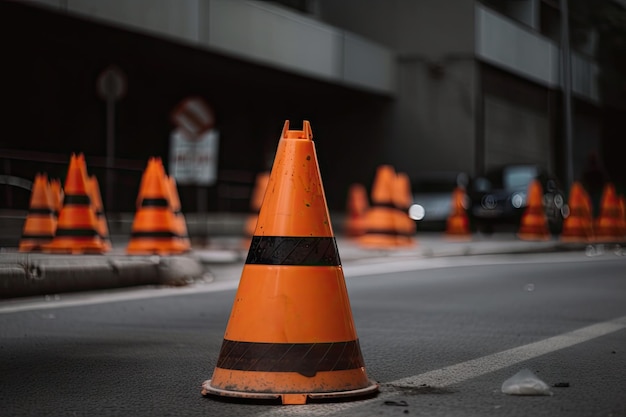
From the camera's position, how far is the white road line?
5.04m

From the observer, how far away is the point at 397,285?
12.6 m

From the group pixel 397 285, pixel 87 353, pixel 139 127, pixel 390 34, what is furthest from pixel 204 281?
pixel 390 34

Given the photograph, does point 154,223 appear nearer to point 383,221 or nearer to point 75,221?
point 75,221

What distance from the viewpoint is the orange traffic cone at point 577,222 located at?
23.1 meters

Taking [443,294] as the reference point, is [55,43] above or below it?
above

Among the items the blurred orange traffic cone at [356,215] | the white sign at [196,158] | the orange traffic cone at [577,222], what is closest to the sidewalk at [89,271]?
the white sign at [196,158]

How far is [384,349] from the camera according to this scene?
7.20 meters

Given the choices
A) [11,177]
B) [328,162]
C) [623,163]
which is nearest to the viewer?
[11,177]

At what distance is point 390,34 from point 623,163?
19.6 metres

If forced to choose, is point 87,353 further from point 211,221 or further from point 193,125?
point 211,221

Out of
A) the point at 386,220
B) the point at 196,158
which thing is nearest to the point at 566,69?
the point at 386,220

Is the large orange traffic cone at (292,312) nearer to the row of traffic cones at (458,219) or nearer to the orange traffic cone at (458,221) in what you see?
the row of traffic cones at (458,219)

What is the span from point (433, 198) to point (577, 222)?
8.65 metres

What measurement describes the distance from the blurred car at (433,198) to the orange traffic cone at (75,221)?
734 inches
